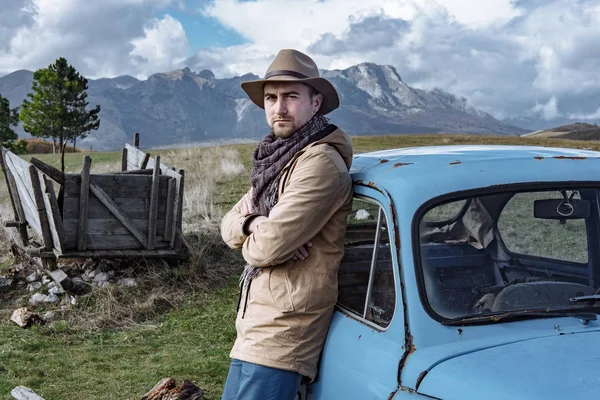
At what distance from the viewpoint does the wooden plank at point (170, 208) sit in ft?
27.2

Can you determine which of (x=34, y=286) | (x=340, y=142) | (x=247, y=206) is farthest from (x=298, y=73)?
(x=34, y=286)

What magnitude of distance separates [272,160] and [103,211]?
574 cm

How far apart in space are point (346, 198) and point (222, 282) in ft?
19.7

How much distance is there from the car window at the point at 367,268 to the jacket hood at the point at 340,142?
8.2 inches

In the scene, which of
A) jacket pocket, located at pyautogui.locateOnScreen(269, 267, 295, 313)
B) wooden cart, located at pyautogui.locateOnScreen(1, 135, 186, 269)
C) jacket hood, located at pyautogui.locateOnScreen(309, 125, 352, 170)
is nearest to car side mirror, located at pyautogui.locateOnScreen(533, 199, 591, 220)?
jacket hood, located at pyautogui.locateOnScreen(309, 125, 352, 170)

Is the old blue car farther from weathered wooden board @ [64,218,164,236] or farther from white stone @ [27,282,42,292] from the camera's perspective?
white stone @ [27,282,42,292]

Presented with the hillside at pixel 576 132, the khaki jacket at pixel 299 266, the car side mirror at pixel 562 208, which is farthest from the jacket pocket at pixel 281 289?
the hillside at pixel 576 132

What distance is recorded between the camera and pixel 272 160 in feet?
9.07

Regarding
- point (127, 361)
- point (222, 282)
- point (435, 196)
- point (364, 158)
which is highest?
point (364, 158)

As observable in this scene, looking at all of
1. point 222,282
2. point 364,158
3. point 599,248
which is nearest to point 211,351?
point 222,282

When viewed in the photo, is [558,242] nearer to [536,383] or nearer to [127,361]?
[536,383]

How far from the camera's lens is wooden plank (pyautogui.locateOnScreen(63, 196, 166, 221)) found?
25.4 feet

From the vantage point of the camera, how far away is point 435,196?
93.7 inches

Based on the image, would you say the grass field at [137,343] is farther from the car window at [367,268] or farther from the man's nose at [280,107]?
the man's nose at [280,107]
